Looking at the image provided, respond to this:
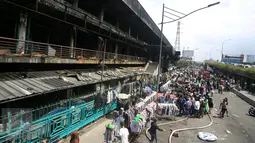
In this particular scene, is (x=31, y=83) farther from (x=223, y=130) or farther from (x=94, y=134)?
(x=223, y=130)

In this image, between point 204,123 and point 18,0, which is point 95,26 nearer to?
point 18,0

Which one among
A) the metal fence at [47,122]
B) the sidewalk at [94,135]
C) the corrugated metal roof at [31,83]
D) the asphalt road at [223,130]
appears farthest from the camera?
the asphalt road at [223,130]

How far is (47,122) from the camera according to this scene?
25.0ft

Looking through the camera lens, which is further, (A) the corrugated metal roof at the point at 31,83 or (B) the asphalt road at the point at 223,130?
(B) the asphalt road at the point at 223,130

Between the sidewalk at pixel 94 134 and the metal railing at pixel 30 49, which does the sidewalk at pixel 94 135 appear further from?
the metal railing at pixel 30 49

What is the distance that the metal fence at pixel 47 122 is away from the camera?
21.4 feet

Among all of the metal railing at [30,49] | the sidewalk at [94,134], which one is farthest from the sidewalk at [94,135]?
the metal railing at [30,49]

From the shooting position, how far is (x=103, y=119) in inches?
507

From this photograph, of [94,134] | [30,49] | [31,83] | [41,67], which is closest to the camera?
[31,83]

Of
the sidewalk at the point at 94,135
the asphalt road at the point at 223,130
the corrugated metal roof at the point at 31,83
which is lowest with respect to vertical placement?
the asphalt road at the point at 223,130

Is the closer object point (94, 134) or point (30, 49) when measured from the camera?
point (94, 134)

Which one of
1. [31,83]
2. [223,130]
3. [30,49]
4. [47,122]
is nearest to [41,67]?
[30,49]

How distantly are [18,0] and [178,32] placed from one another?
97.0 m

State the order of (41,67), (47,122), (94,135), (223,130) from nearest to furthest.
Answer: (47,122), (94,135), (41,67), (223,130)
